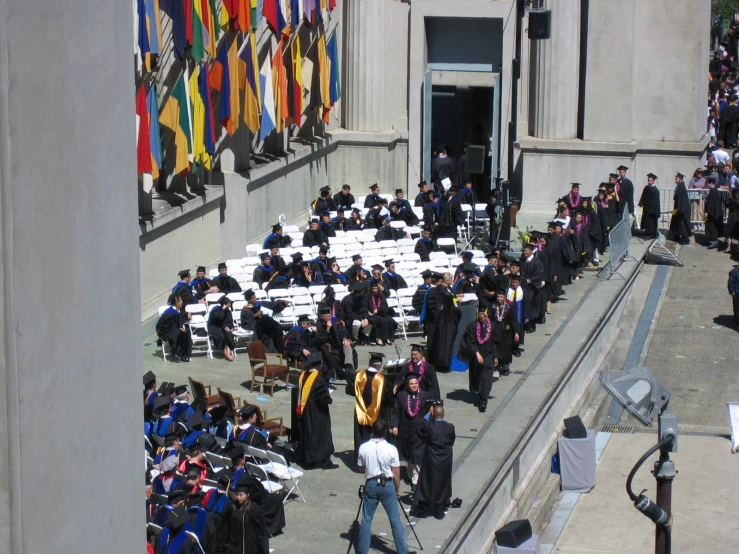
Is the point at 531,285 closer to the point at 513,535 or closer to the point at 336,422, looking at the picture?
the point at 336,422

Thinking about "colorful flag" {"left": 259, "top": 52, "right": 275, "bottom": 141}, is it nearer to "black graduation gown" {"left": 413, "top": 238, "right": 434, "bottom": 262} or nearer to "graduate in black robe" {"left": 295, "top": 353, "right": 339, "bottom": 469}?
"black graduation gown" {"left": 413, "top": 238, "right": 434, "bottom": 262}

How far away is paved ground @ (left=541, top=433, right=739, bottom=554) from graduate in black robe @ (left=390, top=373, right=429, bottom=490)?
216cm

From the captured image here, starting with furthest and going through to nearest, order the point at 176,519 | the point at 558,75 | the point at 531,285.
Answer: the point at 558,75 < the point at 531,285 < the point at 176,519

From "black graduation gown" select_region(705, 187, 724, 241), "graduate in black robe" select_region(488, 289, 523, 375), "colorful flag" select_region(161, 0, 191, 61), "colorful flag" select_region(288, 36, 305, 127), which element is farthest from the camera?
"black graduation gown" select_region(705, 187, 724, 241)

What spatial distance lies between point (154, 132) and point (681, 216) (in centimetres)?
1233

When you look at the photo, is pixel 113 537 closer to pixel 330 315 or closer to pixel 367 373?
pixel 367 373

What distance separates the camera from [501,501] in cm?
1222

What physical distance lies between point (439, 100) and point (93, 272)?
27717 mm

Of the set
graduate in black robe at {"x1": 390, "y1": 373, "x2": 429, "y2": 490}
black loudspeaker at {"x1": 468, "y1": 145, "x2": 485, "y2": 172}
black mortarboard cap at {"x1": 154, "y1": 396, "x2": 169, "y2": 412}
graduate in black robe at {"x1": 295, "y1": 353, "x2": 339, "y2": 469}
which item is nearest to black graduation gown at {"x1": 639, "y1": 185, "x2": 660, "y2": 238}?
black loudspeaker at {"x1": 468, "y1": 145, "x2": 485, "y2": 172}

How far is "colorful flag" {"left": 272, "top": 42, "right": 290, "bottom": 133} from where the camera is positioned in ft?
74.3

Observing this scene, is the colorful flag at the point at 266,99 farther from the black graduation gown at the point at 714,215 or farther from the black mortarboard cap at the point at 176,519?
Answer: the black mortarboard cap at the point at 176,519

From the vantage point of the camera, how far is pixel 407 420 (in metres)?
12.5

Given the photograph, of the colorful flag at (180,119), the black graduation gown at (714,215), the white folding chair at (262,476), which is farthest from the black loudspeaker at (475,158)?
the white folding chair at (262,476)

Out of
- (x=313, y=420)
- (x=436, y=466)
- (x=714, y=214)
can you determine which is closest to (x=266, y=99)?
(x=714, y=214)
